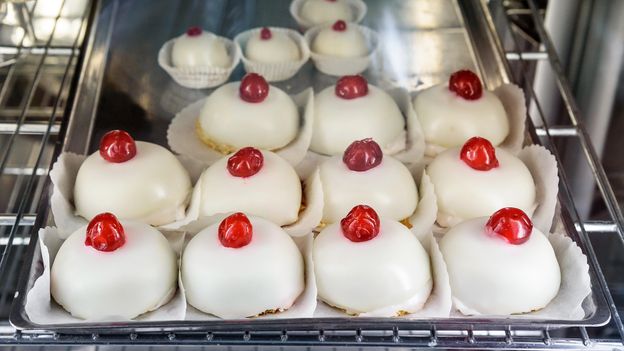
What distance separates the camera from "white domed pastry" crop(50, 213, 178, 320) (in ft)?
4.20

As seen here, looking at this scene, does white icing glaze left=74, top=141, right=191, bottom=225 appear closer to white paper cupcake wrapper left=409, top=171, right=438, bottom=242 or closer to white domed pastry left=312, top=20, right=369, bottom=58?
white paper cupcake wrapper left=409, top=171, right=438, bottom=242

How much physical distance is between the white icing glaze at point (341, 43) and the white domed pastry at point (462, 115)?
34cm

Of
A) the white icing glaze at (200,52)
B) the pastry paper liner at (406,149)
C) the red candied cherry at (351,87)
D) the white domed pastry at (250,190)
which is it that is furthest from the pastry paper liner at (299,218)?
the white icing glaze at (200,52)

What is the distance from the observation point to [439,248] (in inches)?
54.8

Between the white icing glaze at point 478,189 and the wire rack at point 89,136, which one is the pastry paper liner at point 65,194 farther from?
the white icing glaze at point 478,189

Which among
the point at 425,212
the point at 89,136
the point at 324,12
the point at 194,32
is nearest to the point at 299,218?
the point at 425,212

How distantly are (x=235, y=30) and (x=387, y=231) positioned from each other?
3.38 feet

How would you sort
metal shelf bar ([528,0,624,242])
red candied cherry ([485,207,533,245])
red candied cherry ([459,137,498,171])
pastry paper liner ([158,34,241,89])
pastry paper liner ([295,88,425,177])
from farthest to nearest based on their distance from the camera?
1. pastry paper liner ([158,34,241,89])
2. pastry paper liner ([295,88,425,177])
3. red candied cherry ([459,137,498,171])
4. metal shelf bar ([528,0,624,242])
5. red candied cherry ([485,207,533,245])

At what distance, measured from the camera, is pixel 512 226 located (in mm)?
1319

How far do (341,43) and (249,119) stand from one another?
441mm

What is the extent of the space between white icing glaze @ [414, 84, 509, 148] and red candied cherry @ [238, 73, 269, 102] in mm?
361

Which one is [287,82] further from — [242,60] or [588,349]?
[588,349]

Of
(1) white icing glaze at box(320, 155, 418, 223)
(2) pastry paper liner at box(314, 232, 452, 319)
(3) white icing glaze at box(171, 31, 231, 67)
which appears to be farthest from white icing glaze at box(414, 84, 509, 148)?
(3) white icing glaze at box(171, 31, 231, 67)

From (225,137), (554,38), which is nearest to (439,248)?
(225,137)
